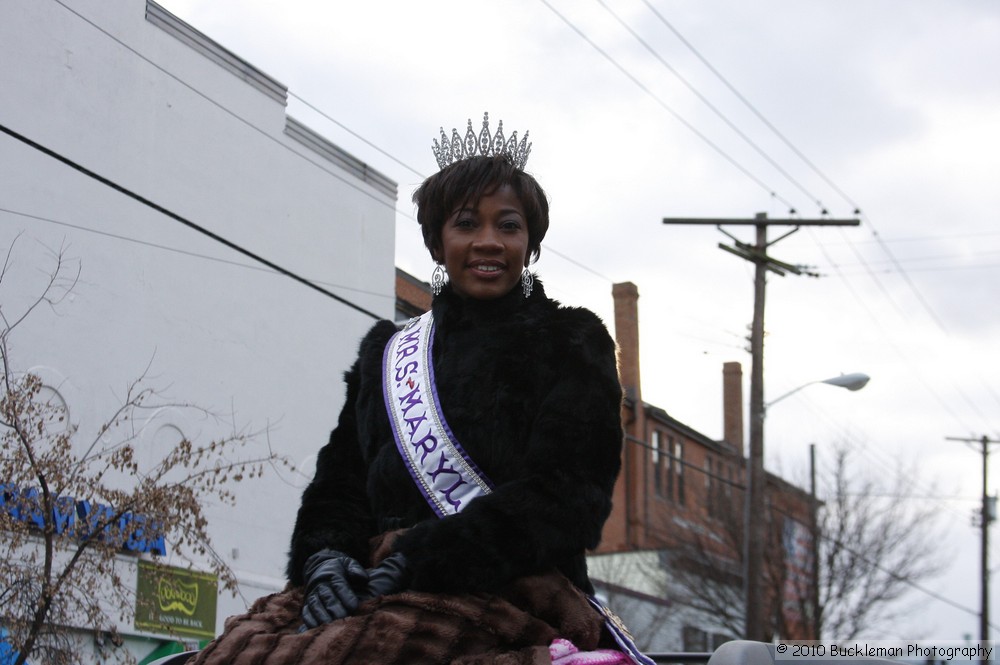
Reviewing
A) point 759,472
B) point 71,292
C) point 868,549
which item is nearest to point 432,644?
point 71,292

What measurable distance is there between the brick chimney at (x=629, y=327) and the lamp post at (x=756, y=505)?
1215 cm

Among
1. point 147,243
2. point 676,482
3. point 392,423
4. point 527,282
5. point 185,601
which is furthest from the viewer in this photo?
point 676,482

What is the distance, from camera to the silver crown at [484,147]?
3611 mm

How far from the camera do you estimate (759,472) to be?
71.9 feet

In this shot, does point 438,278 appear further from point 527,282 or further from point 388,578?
point 388,578

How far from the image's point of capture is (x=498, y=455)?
10.4 ft

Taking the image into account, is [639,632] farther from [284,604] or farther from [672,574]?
[284,604]

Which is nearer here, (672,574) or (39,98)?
(39,98)

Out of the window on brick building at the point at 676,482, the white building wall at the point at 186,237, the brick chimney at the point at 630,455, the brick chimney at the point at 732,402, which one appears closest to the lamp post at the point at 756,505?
the white building wall at the point at 186,237

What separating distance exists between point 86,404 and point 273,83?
5920mm

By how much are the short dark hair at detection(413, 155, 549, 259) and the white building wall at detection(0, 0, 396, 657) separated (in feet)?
36.4

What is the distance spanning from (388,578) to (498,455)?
18.2 inches

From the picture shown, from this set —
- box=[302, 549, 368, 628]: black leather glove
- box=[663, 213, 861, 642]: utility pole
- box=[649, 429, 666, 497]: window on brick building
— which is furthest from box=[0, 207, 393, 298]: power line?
box=[649, 429, 666, 497]: window on brick building

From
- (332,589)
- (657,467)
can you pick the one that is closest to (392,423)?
(332,589)
